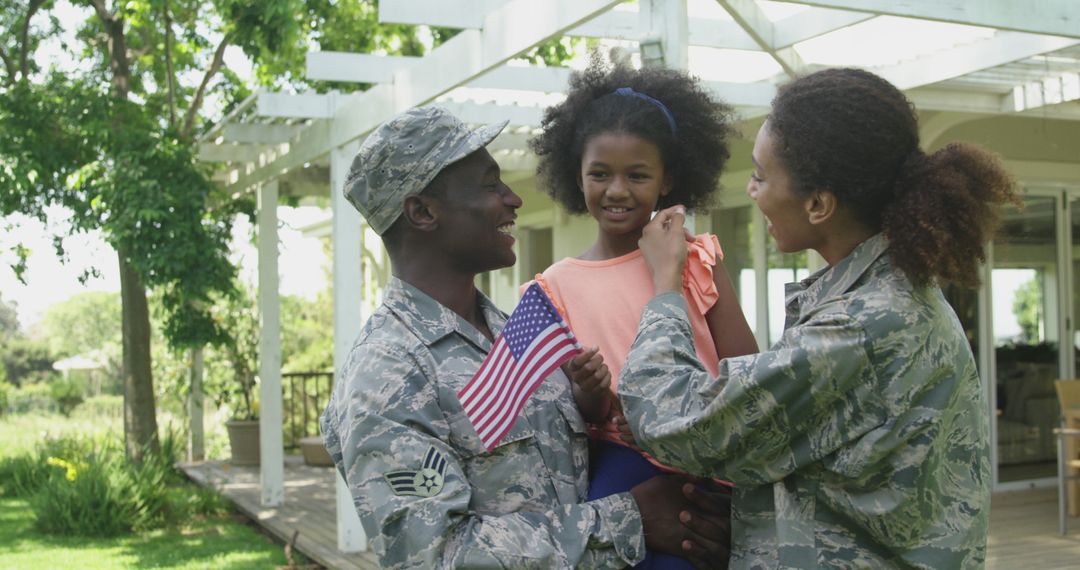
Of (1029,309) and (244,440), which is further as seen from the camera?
(244,440)

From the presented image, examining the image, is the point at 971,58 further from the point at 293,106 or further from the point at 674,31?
the point at 293,106

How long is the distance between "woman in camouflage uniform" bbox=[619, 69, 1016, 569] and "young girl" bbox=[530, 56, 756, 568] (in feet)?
0.75

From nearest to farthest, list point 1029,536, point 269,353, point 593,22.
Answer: point 593,22 < point 1029,536 < point 269,353

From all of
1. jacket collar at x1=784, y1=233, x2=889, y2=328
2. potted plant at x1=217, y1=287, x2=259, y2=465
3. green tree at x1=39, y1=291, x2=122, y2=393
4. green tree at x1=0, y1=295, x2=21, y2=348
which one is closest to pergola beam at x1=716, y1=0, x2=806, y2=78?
jacket collar at x1=784, y1=233, x2=889, y2=328

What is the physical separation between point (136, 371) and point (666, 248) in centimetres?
993

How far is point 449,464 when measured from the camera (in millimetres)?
1748

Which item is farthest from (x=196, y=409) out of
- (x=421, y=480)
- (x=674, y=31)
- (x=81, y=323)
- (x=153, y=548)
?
(x=81, y=323)

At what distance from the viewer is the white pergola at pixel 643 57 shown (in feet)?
14.5

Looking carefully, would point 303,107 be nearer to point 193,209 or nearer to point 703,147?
point 193,209

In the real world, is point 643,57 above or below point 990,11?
below

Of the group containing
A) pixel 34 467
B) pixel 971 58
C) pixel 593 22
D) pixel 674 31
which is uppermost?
pixel 593 22

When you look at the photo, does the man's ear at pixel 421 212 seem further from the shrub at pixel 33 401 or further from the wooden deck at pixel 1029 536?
the shrub at pixel 33 401

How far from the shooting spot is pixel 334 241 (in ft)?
22.9

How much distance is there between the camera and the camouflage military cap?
194cm
